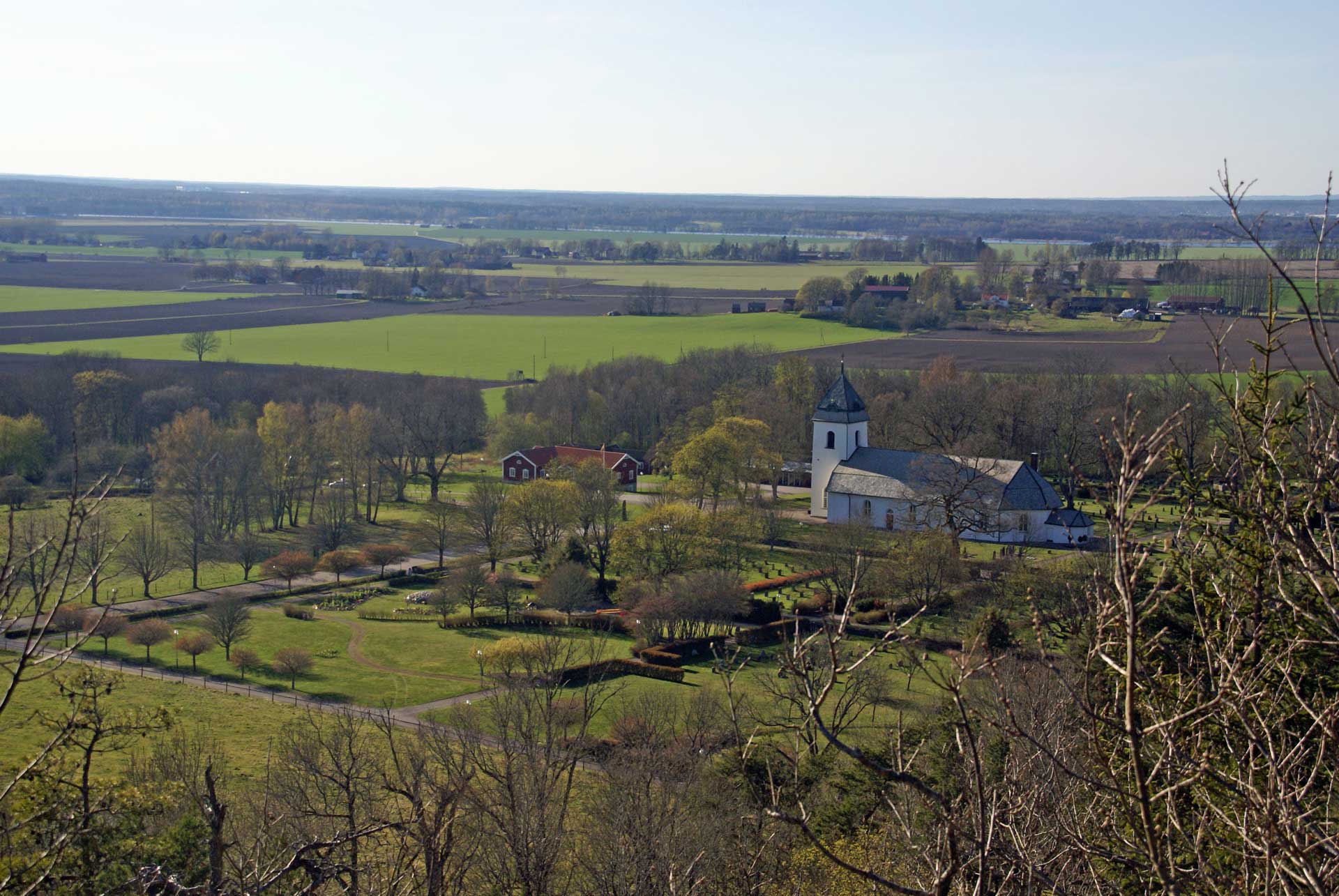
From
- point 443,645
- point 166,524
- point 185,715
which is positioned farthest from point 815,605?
point 166,524

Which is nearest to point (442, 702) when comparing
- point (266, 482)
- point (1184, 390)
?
point (266, 482)

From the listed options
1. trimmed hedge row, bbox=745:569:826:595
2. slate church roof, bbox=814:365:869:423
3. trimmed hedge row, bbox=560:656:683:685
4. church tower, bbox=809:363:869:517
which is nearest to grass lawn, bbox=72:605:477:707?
trimmed hedge row, bbox=560:656:683:685

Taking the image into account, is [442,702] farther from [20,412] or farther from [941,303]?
[941,303]

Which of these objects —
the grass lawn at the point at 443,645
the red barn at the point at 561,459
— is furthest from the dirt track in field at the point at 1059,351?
the grass lawn at the point at 443,645

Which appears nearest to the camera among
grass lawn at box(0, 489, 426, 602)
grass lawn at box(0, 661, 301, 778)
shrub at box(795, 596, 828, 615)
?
grass lawn at box(0, 661, 301, 778)

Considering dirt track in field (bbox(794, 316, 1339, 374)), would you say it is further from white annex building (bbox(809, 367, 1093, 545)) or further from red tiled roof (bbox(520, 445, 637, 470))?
white annex building (bbox(809, 367, 1093, 545))

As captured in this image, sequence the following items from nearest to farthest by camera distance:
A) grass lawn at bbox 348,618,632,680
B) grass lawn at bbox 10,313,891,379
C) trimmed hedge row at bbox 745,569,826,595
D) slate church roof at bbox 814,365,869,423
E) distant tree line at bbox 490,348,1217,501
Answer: grass lawn at bbox 348,618,632,680 < trimmed hedge row at bbox 745,569,826,595 < slate church roof at bbox 814,365,869,423 < distant tree line at bbox 490,348,1217,501 < grass lawn at bbox 10,313,891,379

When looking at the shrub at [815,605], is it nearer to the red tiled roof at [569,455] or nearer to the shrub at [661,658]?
the shrub at [661,658]

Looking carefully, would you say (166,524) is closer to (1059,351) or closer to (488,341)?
(488,341)
